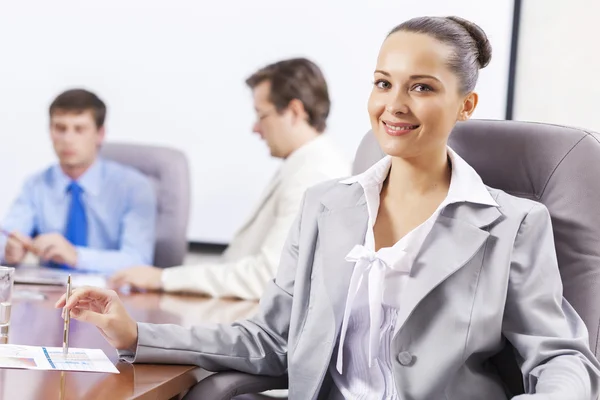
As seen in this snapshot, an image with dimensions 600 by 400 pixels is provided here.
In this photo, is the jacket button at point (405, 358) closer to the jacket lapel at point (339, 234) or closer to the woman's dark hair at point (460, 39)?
the jacket lapel at point (339, 234)

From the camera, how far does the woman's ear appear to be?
1.63 m

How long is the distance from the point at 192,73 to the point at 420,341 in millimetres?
2178

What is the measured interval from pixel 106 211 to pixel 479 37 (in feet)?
6.44

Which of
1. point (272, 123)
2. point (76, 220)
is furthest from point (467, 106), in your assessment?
point (76, 220)

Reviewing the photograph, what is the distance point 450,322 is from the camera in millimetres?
1467

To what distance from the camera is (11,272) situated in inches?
66.4

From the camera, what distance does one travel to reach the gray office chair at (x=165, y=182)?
10.4 feet

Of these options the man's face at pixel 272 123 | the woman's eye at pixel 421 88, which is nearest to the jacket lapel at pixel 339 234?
the woman's eye at pixel 421 88

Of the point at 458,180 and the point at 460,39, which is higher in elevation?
the point at 460,39

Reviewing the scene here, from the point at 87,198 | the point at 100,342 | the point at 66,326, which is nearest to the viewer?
the point at 66,326

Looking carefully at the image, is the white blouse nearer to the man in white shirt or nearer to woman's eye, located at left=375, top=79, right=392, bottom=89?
woman's eye, located at left=375, top=79, right=392, bottom=89

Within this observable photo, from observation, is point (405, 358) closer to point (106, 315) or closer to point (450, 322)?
point (450, 322)

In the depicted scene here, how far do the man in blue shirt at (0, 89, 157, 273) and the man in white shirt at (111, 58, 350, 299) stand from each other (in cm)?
37

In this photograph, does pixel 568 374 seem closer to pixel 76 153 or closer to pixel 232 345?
pixel 232 345
